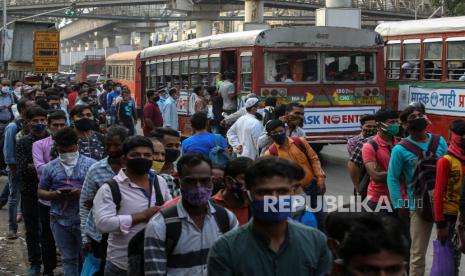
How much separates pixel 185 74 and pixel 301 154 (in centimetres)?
1460

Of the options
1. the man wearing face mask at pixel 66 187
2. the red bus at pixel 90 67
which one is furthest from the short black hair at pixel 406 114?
the red bus at pixel 90 67

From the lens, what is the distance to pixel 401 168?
23.4ft

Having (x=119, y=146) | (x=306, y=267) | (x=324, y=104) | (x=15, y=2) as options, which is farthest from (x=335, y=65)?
(x=15, y=2)

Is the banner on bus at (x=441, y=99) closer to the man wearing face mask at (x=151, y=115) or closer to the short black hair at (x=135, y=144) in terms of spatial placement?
the man wearing face mask at (x=151, y=115)

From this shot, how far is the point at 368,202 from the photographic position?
7.56 m

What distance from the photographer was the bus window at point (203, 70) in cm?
2041

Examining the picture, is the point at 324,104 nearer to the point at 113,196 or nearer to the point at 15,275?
the point at 15,275

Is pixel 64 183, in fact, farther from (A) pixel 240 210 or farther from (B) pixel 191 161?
(B) pixel 191 161

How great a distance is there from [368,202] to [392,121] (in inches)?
29.5

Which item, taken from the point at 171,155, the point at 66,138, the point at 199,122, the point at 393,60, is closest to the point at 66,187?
the point at 66,138

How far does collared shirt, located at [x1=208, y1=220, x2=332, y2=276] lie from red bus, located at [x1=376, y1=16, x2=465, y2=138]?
13.6 meters

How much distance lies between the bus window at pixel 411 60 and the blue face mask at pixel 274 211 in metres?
15.7

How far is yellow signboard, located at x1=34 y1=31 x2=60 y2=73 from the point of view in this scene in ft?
66.3

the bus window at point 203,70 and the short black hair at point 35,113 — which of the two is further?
the bus window at point 203,70
